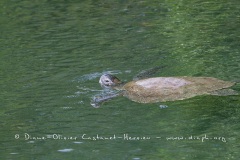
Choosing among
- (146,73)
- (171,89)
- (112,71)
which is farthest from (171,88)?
(112,71)

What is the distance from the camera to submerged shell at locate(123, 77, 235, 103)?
389 inches

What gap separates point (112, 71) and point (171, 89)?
202 cm

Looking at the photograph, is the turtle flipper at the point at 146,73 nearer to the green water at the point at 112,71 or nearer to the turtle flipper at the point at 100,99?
the green water at the point at 112,71

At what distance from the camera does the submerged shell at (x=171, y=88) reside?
32.4 ft

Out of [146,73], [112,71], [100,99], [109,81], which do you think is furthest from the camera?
[112,71]

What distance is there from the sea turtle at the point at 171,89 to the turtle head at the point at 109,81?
35 centimetres

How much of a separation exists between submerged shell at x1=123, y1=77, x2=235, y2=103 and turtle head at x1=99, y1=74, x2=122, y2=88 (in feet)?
1.47

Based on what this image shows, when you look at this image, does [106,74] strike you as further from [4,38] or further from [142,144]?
[4,38]

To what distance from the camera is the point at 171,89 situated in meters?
A: 9.90

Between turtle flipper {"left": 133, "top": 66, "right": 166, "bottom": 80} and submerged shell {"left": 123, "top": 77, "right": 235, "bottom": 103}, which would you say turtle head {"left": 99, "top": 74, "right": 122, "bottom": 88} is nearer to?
turtle flipper {"left": 133, "top": 66, "right": 166, "bottom": 80}

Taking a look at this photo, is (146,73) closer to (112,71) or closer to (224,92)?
(112,71)

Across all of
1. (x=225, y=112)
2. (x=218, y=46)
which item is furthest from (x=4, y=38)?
(x=225, y=112)

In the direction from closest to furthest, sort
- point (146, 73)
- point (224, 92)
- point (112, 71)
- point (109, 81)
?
point (224, 92), point (109, 81), point (146, 73), point (112, 71)

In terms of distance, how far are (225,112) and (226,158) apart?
169cm
